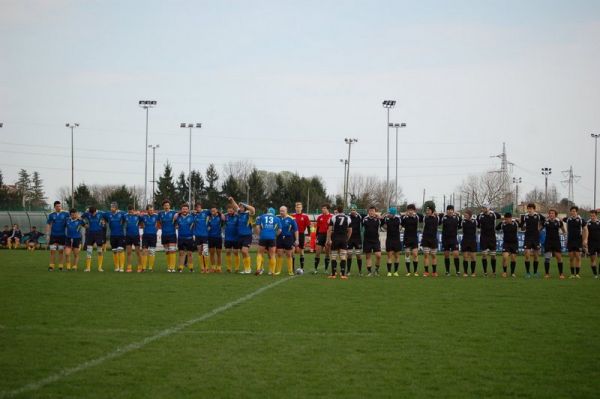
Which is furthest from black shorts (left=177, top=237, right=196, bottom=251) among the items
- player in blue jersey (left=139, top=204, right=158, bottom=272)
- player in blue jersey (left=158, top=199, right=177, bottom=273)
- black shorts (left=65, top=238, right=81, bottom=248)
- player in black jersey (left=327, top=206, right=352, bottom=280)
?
player in black jersey (left=327, top=206, right=352, bottom=280)

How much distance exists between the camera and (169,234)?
22.5m

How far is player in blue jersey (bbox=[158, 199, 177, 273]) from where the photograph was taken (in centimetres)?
2228

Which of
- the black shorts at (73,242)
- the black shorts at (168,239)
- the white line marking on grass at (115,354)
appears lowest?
the white line marking on grass at (115,354)

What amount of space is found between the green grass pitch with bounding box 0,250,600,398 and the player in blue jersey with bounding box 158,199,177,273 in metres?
6.05

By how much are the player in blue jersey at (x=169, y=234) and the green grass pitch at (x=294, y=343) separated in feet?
19.9

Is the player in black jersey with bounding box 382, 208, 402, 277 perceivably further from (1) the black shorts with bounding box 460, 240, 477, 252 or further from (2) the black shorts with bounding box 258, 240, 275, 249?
(2) the black shorts with bounding box 258, 240, 275, 249

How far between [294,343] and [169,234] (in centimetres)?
1414

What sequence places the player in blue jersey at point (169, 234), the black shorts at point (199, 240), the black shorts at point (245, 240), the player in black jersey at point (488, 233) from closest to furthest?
1. the black shorts at point (245, 240)
2. the player in blue jersey at point (169, 234)
3. the black shorts at point (199, 240)
4. the player in black jersey at point (488, 233)

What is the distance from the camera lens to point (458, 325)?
10.7 m

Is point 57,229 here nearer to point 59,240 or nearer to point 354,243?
point 59,240

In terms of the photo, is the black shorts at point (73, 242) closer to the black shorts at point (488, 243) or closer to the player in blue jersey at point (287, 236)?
the player in blue jersey at point (287, 236)

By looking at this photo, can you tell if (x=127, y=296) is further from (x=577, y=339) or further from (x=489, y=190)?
(x=489, y=190)

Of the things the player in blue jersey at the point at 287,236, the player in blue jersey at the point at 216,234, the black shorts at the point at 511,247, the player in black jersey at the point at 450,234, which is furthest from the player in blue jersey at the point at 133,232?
the black shorts at the point at 511,247

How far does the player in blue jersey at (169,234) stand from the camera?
73.1 feet
